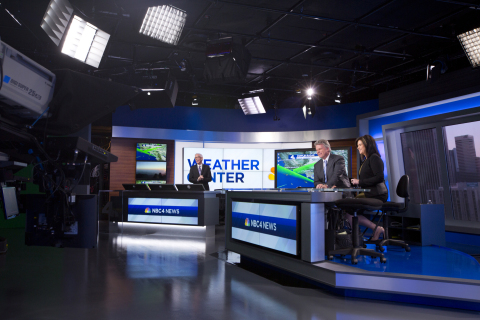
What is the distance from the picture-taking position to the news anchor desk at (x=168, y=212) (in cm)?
688

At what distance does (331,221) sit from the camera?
3.80m

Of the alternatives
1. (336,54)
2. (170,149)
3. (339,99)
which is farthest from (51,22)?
(339,99)

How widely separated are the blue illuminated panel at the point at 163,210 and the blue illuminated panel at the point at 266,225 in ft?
7.05

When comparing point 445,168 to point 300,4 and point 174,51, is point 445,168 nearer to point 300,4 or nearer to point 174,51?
point 300,4

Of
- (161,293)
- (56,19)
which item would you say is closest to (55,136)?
(161,293)

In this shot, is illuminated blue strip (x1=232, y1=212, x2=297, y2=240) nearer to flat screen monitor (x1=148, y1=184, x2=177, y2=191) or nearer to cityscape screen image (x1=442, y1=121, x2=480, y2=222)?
flat screen monitor (x1=148, y1=184, x2=177, y2=191)

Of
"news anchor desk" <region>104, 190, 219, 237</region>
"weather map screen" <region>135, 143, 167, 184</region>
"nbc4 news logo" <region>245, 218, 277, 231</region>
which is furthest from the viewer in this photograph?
"weather map screen" <region>135, 143, 167, 184</region>

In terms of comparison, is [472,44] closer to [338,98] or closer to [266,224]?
[338,98]

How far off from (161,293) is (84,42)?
11.9 feet

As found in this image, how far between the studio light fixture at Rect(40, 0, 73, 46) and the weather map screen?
572 centimetres

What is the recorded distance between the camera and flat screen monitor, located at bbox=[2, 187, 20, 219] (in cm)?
448

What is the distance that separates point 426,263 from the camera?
3637 millimetres

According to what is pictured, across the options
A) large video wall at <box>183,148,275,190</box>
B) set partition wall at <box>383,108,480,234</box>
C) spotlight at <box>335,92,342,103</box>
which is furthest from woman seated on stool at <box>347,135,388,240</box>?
large video wall at <box>183,148,275,190</box>

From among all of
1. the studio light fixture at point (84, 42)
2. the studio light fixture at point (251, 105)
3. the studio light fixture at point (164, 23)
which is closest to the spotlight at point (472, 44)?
the studio light fixture at point (164, 23)
